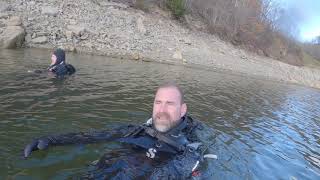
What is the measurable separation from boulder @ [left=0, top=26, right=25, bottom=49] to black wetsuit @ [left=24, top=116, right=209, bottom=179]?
17199 millimetres

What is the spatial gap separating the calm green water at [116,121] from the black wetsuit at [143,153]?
63cm

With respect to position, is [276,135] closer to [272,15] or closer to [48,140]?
[48,140]

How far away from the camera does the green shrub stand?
4050 cm

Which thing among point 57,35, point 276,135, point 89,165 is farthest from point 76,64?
point 89,165

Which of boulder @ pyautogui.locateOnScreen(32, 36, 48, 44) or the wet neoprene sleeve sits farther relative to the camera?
boulder @ pyautogui.locateOnScreen(32, 36, 48, 44)

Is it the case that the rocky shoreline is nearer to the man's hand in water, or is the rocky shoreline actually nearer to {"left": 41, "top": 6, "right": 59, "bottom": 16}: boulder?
{"left": 41, "top": 6, "right": 59, "bottom": 16}: boulder

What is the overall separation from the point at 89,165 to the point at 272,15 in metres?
57.5

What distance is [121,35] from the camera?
104 ft

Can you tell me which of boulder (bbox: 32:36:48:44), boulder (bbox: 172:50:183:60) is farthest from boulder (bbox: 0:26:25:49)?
boulder (bbox: 172:50:183:60)

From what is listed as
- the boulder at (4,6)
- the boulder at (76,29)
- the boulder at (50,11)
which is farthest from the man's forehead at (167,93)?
the boulder at (50,11)

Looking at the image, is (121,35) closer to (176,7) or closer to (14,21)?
(14,21)

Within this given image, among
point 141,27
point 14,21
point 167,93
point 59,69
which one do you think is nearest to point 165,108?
point 167,93

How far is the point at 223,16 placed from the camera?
1891 inches

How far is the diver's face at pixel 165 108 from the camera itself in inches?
258
